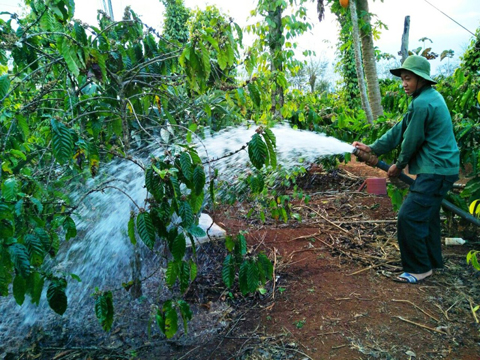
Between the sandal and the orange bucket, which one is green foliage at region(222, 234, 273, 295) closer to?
the sandal

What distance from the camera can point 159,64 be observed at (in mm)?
2596

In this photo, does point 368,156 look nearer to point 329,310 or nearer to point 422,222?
point 422,222

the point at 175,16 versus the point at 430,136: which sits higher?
the point at 175,16

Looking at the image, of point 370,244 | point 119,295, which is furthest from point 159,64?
point 370,244

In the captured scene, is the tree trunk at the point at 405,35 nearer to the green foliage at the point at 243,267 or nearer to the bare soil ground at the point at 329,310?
the bare soil ground at the point at 329,310

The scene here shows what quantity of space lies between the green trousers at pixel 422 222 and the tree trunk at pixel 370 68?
2869mm

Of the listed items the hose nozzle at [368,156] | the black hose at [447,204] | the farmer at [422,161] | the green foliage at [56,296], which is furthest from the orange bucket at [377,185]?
the green foliage at [56,296]

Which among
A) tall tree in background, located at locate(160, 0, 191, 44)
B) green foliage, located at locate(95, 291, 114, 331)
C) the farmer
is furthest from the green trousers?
tall tree in background, located at locate(160, 0, 191, 44)

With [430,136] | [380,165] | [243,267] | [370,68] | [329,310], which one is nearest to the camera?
[243,267]

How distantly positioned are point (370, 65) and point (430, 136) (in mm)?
3181

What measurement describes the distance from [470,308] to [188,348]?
1.97 m

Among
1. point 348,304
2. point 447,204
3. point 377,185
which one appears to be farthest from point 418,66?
point 377,185

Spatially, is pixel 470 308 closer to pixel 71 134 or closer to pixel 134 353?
pixel 134 353

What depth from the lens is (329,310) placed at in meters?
2.58
